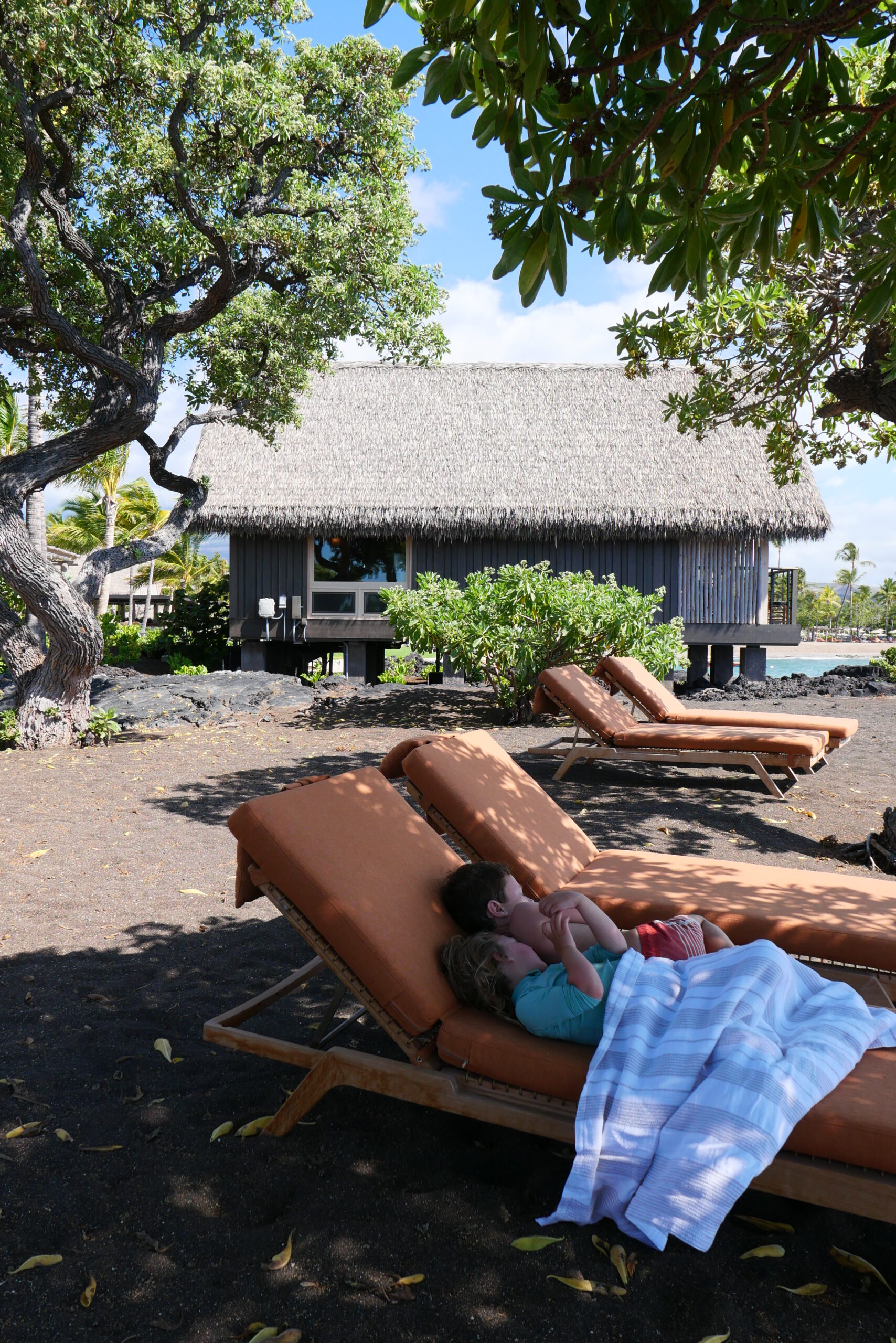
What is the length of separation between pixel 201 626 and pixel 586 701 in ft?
41.4

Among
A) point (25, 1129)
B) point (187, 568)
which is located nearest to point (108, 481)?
point (187, 568)

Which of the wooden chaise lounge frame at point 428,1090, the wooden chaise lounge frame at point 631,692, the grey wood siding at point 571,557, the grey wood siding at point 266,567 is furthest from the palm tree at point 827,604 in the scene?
the wooden chaise lounge frame at point 428,1090

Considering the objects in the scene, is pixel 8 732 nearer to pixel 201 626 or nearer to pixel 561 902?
pixel 561 902

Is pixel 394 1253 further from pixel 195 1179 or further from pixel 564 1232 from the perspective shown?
pixel 195 1179

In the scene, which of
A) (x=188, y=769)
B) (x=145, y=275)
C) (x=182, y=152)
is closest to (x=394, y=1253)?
(x=188, y=769)

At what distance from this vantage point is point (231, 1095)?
255cm

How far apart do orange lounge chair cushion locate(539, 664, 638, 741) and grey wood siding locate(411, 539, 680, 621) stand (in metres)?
8.96

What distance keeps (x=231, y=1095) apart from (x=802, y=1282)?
1582 mm

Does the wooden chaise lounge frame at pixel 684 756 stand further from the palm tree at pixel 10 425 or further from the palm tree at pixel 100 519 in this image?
the palm tree at pixel 100 519

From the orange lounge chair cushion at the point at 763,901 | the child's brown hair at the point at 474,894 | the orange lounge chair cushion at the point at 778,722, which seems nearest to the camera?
the child's brown hair at the point at 474,894

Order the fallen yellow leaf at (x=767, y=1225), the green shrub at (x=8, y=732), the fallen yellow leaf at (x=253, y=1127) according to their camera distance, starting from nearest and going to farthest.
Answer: the fallen yellow leaf at (x=767, y=1225) < the fallen yellow leaf at (x=253, y=1127) < the green shrub at (x=8, y=732)

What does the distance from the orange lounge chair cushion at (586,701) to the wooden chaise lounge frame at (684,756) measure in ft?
0.13

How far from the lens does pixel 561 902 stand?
7.97 ft

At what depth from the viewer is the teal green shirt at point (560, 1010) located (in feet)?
6.97
